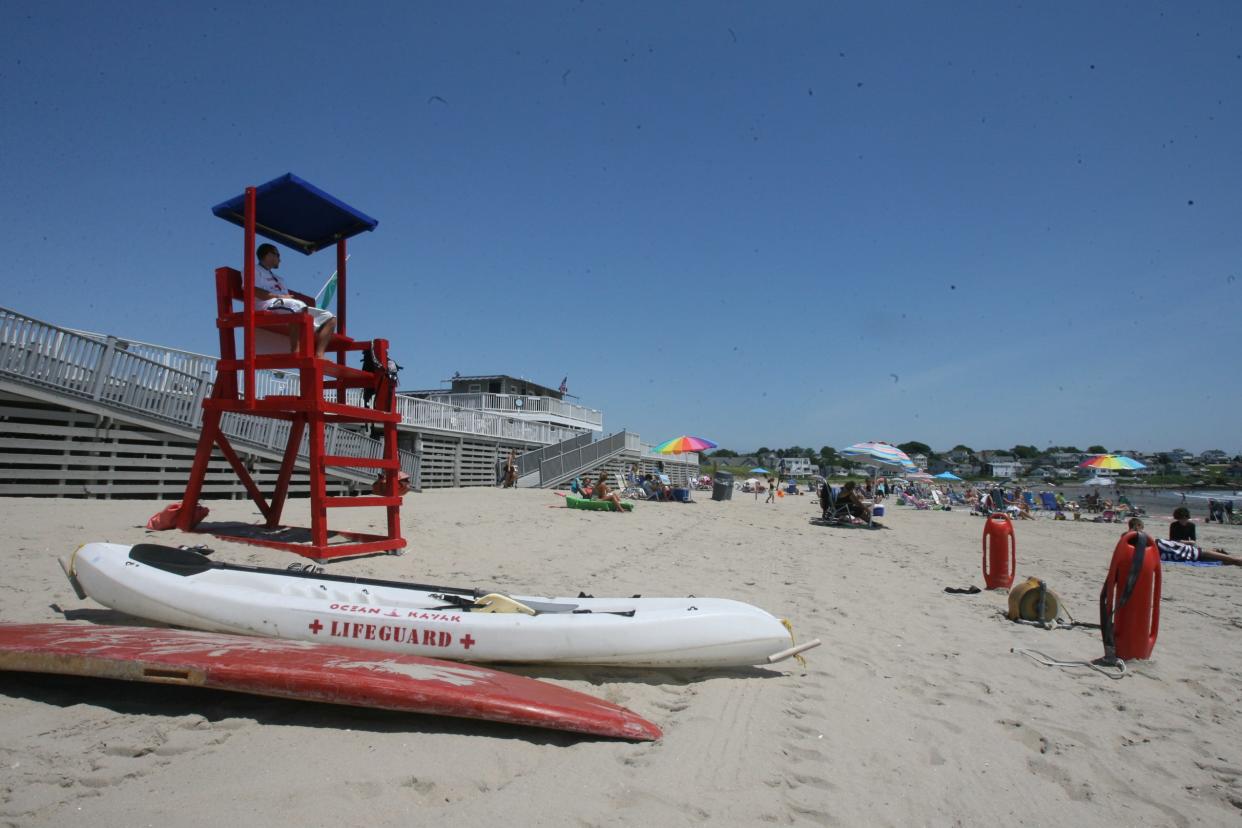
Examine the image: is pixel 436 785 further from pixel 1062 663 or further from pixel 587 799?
pixel 1062 663

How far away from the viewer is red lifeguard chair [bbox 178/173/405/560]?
21.2ft

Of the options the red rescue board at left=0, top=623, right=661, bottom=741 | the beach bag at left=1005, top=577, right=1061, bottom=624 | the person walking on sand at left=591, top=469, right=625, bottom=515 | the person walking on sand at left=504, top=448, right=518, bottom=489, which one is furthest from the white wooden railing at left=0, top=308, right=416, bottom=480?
the beach bag at left=1005, top=577, right=1061, bottom=624

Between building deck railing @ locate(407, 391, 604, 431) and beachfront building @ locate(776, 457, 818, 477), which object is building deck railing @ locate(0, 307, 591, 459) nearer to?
building deck railing @ locate(407, 391, 604, 431)

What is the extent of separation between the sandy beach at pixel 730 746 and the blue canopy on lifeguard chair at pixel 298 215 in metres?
3.78

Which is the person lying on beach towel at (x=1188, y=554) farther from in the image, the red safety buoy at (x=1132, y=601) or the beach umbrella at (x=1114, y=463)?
the beach umbrella at (x=1114, y=463)

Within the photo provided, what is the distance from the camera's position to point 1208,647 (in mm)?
5551

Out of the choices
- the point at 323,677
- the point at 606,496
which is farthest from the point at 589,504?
the point at 323,677

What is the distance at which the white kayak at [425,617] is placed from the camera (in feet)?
12.7

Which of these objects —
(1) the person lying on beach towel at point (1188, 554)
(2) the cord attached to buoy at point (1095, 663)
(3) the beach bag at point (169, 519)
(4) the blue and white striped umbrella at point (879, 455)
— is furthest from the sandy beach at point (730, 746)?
(4) the blue and white striped umbrella at point (879, 455)

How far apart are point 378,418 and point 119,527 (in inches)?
125

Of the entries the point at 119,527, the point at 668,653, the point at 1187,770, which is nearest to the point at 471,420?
the point at 119,527

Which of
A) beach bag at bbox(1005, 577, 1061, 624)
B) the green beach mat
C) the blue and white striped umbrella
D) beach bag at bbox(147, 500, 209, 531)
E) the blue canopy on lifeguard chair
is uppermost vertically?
the blue canopy on lifeguard chair

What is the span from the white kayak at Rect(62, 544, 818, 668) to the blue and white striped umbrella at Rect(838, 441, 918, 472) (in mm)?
19229

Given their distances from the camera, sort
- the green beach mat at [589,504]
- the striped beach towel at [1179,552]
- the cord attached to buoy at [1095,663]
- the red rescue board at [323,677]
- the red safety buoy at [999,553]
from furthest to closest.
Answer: the green beach mat at [589,504]
the striped beach towel at [1179,552]
the red safety buoy at [999,553]
the cord attached to buoy at [1095,663]
the red rescue board at [323,677]
